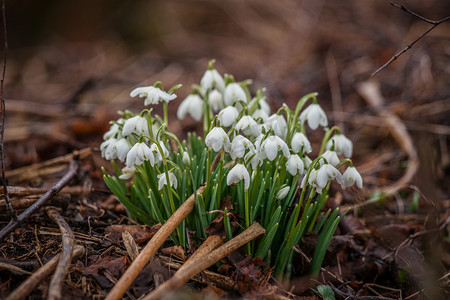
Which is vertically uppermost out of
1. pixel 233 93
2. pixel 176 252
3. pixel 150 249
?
pixel 233 93

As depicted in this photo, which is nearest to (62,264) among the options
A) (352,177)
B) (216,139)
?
(216,139)

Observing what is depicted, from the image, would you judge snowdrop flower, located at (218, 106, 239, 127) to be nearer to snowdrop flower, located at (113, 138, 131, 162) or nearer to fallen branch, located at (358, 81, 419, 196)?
snowdrop flower, located at (113, 138, 131, 162)

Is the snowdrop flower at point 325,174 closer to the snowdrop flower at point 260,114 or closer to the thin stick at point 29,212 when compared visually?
the snowdrop flower at point 260,114

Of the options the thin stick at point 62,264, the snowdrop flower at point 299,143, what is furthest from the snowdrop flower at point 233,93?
the thin stick at point 62,264

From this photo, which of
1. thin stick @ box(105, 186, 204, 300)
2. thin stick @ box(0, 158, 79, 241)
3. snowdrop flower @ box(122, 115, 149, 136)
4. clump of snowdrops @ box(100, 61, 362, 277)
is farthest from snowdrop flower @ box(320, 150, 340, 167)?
thin stick @ box(0, 158, 79, 241)

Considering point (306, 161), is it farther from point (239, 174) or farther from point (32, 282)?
point (32, 282)

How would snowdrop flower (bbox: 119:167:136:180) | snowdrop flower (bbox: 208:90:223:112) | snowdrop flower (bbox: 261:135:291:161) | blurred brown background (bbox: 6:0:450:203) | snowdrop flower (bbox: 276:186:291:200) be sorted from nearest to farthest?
snowdrop flower (bbox: 261:135:291:161)
snowdrop flower (bbox: 276:186:291:200)
snowdrop flower (bbox: 119:167:136:180)
snowdrop flower (bbox: 208:90:223:112)
blurred brown background (bbox: 6:0:450:203)

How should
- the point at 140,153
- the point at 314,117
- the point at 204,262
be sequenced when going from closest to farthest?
1. the point at 204,262
2. the point at 140,153
3. the point at 314,117
